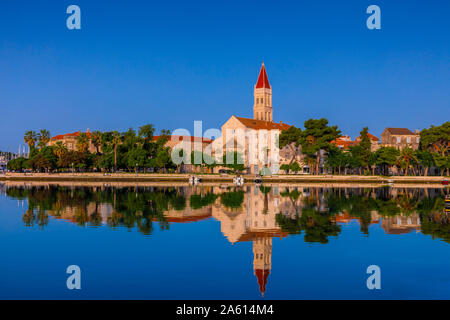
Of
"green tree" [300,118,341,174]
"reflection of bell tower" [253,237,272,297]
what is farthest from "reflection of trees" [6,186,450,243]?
"green tree" [300,118,341,174]

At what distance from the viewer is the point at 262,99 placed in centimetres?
11281

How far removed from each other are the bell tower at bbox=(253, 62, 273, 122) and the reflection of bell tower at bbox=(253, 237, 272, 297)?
95.6m

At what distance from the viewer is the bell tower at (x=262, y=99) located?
113m

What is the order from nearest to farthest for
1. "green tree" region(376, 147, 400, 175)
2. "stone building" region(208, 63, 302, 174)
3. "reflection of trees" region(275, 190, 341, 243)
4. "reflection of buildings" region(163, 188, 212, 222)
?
"reflection of trees" region(275, 190, 341, 243)
"reflection of buildings" region(163, 188, 212, 222)
"green tree" region(376, 147, 400, 175)
"stone building" region(208, 63, 302, 174)

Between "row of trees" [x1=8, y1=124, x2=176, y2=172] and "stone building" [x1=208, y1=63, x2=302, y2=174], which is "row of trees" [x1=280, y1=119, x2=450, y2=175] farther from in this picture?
"row of trees" [x1=8, y1=124, x2=176, y2=172]

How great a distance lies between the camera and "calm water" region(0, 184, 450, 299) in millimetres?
11711

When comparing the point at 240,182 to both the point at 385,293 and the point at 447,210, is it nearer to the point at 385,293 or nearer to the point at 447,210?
the point at 447,210

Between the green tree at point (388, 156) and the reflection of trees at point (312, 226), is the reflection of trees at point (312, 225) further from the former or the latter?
the green tree at point (388, 156)

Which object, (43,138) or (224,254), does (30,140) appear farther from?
(224,254)

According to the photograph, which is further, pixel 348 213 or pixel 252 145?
pixel 252 145

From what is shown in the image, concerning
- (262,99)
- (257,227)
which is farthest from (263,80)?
(257,227)

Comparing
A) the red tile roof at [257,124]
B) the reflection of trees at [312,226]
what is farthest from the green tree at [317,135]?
the reflection of trees at [312,226]

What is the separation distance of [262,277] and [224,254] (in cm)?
360
